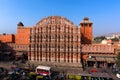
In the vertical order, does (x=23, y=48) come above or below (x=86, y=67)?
above

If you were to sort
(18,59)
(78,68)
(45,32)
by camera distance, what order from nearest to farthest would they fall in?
(78,68) < (45,32) < (18,59)

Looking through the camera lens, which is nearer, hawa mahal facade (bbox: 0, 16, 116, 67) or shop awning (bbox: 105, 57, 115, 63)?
shop awning (bbox: 105, 57, 115, 63)

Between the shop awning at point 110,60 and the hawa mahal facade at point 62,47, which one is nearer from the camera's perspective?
the shop awning at point 110,60

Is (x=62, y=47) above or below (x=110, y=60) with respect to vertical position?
above

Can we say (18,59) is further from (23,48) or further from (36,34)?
(36,34)

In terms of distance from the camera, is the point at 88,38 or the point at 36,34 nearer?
the point at 36,34

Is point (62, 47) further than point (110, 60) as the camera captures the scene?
Yes

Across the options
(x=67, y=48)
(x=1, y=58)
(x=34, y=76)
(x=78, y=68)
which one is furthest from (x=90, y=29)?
(x=1, y=58)

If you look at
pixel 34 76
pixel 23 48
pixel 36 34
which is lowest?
pixel 34 76

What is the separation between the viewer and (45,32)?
5581 cm

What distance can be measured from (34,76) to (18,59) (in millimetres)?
23046

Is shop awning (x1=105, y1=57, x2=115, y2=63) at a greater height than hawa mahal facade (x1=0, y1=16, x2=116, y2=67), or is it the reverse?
hawa mahal facade (x1=0, y1=16, x2=116, y2=67)

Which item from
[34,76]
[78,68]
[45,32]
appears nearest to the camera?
[34,76]

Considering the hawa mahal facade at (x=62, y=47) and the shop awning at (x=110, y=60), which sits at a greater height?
the hawa mahal facade at (x=62, y=47)
